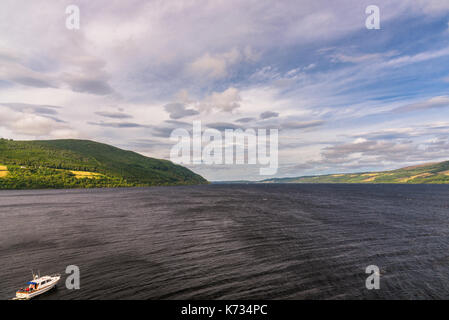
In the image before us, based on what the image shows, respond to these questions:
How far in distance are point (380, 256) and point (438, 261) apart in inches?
375

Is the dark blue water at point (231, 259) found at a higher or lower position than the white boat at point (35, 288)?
lower

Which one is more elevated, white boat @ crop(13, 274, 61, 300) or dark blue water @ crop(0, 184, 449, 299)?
white boat @ crop(13, 274, 61, 300)

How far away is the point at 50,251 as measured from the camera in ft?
153

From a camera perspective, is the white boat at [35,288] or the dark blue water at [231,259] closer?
the white boat at [35,288]

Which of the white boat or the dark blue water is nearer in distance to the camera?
the white boat

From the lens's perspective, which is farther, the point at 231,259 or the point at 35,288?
the point at 231,259

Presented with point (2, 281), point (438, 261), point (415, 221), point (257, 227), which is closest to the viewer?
point (2, 281)

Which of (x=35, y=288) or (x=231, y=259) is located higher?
(x=35, y=288)
